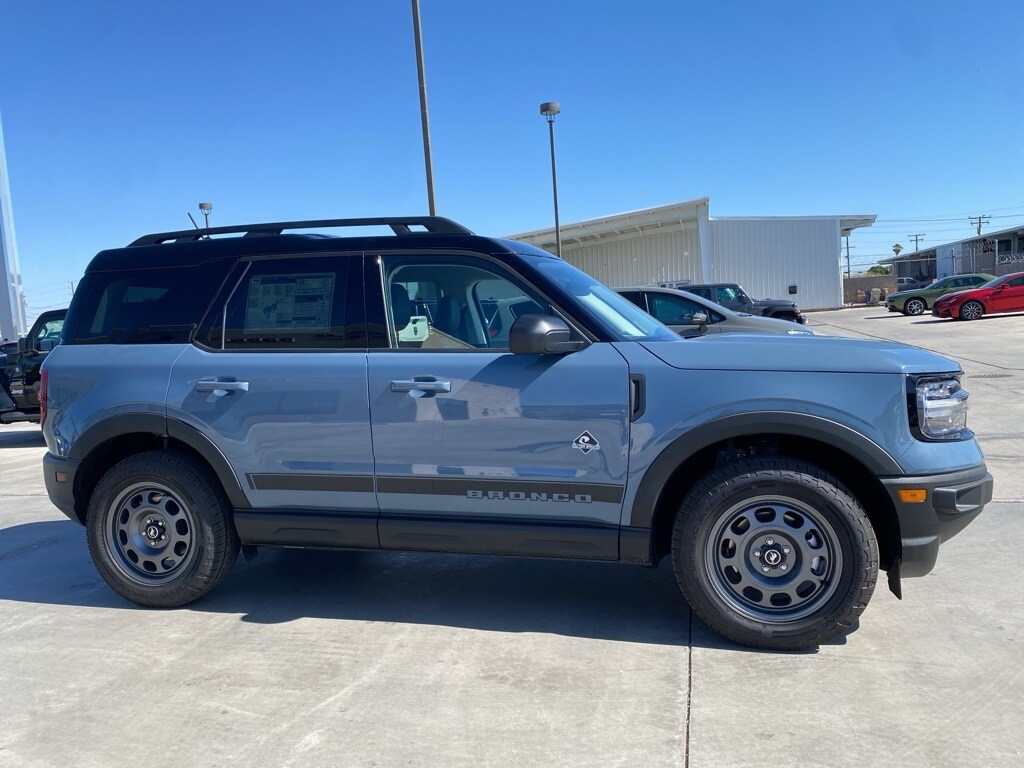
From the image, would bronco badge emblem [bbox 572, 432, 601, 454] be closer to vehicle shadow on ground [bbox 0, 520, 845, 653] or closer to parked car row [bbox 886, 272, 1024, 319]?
vehicle shadow on ground [bbox 0, 520, 845, 653]

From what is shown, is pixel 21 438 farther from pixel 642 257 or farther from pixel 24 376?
pixel 642 257

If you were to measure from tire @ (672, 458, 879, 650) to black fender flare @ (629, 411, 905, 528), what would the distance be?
0.51ft

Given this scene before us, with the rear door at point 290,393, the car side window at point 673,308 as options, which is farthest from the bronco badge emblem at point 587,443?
the car side window at point 673,308

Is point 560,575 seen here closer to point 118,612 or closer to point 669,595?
point 669,595

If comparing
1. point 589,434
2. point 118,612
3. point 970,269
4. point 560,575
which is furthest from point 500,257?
point 970,269

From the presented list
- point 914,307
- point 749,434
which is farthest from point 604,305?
point 914,307

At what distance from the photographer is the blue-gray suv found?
3543 millimetres

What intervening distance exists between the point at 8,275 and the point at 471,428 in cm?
1912

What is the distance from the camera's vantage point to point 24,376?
1073cm

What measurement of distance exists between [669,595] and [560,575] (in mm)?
678

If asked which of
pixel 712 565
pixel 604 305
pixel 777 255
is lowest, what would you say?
pixel 712 565

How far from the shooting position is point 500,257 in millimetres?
4027

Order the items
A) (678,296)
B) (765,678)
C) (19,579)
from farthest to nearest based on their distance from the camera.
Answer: (678,296) → (19,579) → (765,678)

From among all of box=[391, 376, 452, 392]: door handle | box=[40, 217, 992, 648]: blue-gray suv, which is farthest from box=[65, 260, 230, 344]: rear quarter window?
box=[391, 376, 452, 392]: door handle
